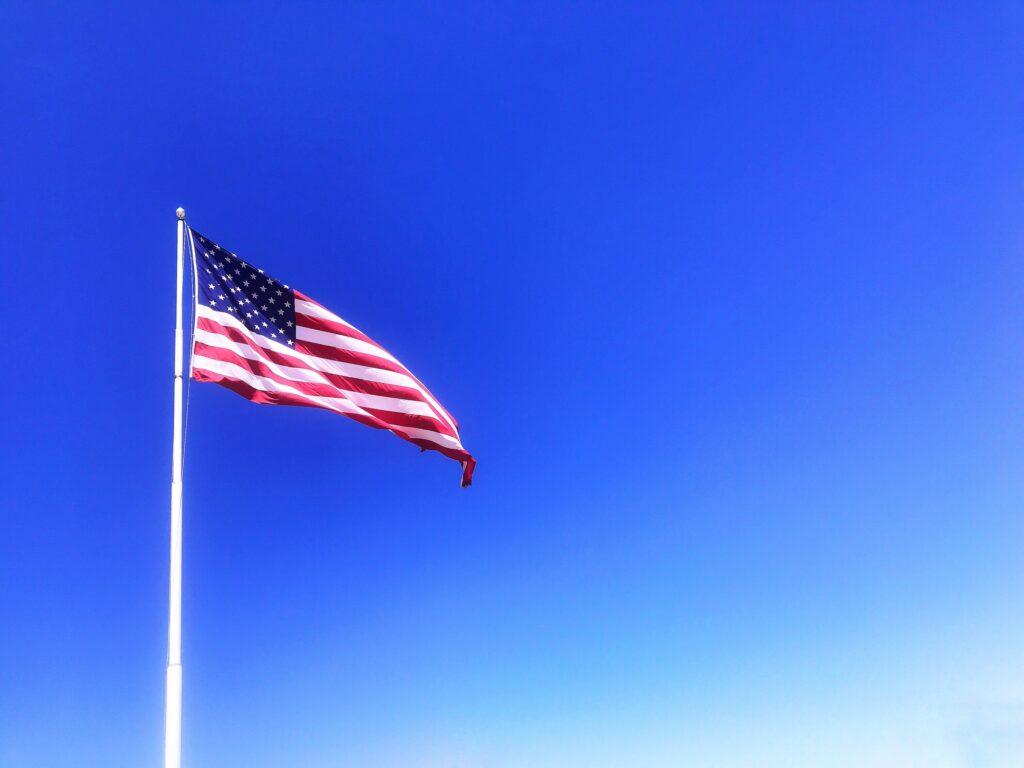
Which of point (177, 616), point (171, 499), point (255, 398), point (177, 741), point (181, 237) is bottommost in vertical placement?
point (177, 741)

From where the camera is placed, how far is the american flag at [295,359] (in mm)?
15000

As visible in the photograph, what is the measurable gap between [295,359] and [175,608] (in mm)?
5770

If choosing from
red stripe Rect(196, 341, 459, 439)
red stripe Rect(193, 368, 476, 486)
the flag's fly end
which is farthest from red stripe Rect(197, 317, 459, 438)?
the flag's fly end

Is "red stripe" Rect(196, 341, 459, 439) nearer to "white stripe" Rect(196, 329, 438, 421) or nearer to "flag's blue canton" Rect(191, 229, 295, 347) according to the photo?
"white stripe" Rect(196, 329, 438, 421)

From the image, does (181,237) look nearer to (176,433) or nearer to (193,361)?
(193,361)

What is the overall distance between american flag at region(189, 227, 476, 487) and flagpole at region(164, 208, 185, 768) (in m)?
0.35

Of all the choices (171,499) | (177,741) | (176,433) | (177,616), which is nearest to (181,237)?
(176,433)

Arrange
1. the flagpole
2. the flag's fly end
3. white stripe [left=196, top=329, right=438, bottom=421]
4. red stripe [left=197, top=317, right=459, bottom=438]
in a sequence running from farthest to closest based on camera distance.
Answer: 1. the flag's fly end
2. red stripe [left=197, top=317, right=459, bottom=438]
3. white stripe [left=196, top=329, right=438, bottom=421]
4. the flagpole

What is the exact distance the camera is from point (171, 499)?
43.4 ft

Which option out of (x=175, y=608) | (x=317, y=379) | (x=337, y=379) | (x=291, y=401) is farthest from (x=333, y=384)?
(x=175, y=608)

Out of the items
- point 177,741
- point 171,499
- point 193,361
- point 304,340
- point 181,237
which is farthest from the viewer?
point 304,340

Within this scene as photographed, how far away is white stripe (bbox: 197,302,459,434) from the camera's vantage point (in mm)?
15434

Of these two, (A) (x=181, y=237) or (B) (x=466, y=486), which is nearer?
(A) (x=181, y=237)

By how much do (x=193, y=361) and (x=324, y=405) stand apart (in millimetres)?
2722
